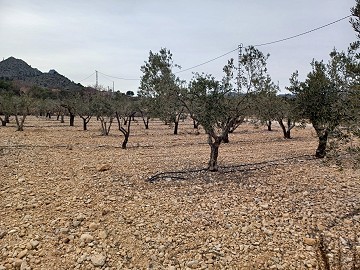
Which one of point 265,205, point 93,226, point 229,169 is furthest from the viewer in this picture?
point 229,169

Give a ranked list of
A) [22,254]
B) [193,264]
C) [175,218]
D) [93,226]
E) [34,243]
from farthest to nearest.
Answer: [175,218] < [93,226] < [34,243] < [22,254] < [193,264]

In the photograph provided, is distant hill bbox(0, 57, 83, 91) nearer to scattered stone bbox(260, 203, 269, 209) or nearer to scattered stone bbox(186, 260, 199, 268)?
scattered stone bbox(260, 203, 269, 209)

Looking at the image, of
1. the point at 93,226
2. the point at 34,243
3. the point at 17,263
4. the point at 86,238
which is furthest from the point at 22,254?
the point at 93,226

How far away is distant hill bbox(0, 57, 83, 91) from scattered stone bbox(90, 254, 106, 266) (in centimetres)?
12499

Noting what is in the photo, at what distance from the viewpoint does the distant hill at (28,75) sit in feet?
415

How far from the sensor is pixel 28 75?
449 feet

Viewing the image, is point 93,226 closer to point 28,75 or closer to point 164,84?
point 164,84

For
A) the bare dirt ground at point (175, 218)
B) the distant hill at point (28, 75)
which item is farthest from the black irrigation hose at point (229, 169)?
the distant hill at point (28, 75)

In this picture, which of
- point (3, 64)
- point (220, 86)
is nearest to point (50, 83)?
point (3, 64)

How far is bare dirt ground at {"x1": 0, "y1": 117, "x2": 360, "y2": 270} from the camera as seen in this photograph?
608 centimetres

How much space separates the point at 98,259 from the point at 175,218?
7.94 ft

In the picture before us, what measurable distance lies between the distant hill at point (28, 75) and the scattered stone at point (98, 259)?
125m

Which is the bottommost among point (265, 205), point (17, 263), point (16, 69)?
point (17, 263)

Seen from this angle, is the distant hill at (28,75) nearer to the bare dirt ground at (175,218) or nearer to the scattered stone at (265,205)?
the bare dirt ground at (175,218)
